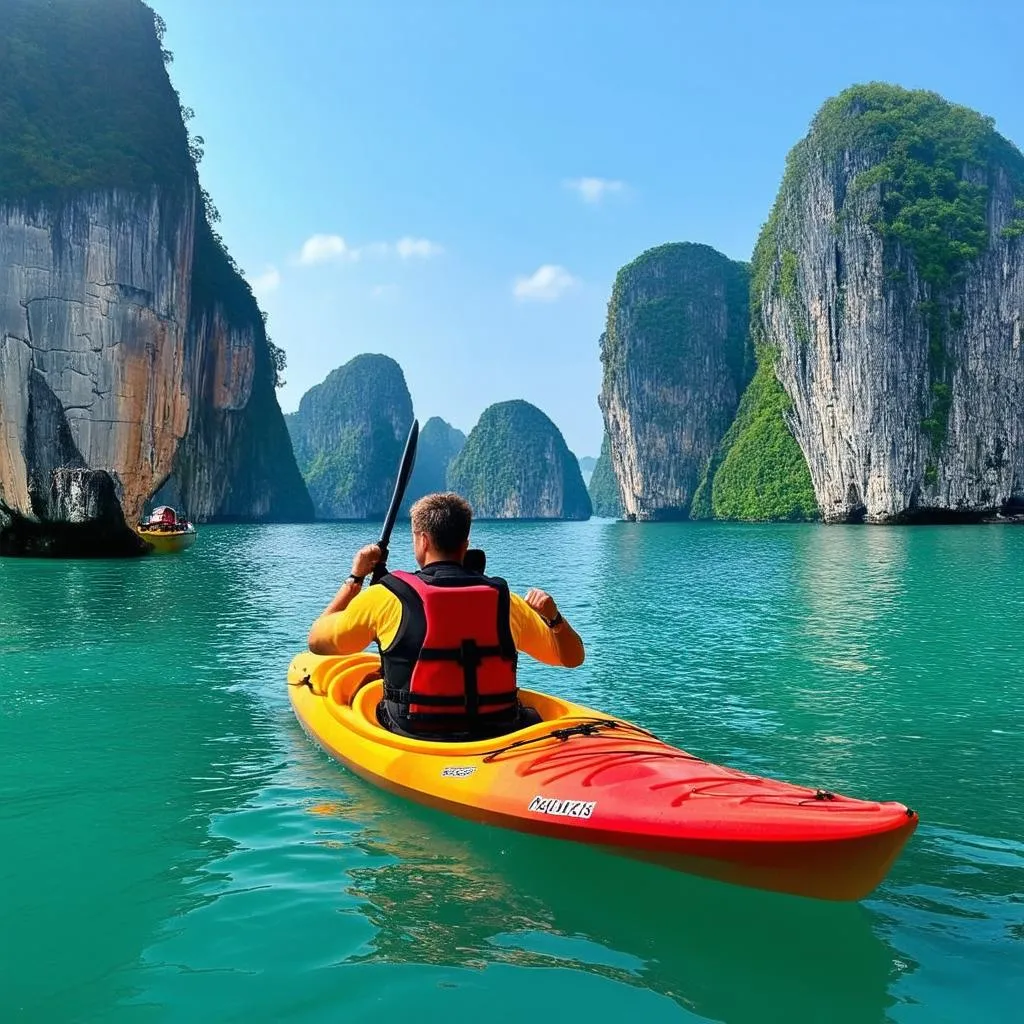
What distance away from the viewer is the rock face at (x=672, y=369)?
3875 inches

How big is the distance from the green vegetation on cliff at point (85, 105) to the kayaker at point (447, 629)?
28.7 m

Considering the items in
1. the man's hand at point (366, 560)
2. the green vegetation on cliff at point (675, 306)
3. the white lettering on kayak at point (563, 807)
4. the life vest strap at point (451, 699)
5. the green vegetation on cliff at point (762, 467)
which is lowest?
the white lettering on kayak at point (563, 807)

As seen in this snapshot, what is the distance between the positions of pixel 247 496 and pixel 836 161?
5424 cm

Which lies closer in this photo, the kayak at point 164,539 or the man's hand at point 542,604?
the man's hand at point 542,604

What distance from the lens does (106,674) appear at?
8.53 meters

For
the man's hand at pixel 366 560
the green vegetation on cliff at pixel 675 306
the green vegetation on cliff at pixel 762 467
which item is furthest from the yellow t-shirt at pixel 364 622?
the green vegetation on cliff at pixel 675 306

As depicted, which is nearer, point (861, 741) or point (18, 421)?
point (861, 741)

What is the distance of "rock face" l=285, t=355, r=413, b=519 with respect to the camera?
132 meters

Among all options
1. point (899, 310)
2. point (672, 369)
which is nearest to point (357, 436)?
point (672, 369)

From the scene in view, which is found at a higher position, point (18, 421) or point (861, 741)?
point (18, 421)

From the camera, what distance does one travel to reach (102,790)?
5102mm

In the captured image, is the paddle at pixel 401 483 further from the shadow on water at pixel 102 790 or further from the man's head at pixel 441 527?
the shadow on water at pixel 102 790

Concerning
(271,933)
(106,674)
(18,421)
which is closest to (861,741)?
(271,933)

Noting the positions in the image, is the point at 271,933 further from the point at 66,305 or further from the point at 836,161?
the point at 836,161
